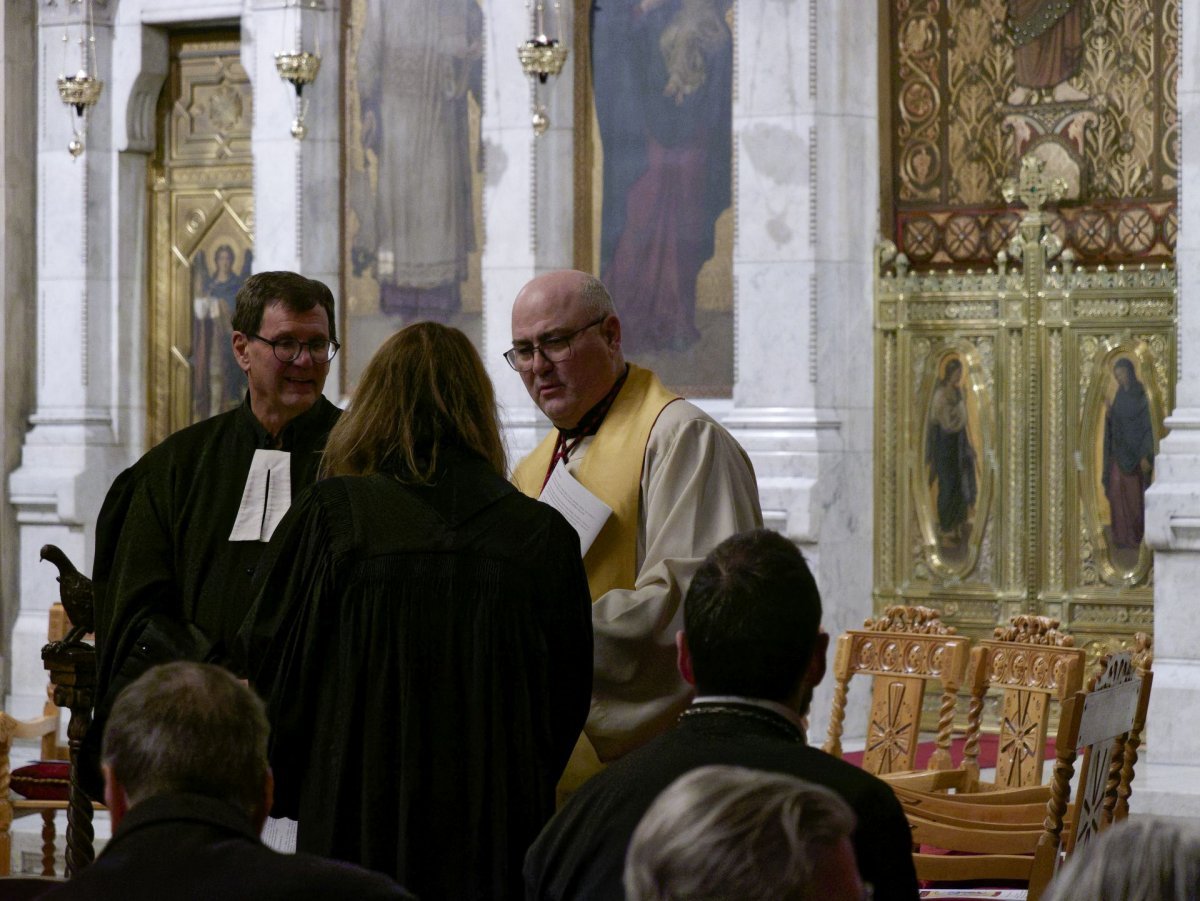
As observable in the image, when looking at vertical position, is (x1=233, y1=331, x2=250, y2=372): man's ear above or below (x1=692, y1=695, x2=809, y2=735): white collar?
above

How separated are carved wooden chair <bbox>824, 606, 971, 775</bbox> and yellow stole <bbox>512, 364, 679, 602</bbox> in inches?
99.6

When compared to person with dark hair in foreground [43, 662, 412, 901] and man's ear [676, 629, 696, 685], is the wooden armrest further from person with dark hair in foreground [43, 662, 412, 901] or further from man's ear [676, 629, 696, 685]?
person with dark hair in foreground [43, 662, 412, 901]

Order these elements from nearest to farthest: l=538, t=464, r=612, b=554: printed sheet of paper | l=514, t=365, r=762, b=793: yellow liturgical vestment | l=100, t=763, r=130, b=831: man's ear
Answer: l=100, t=763, r=130, b=831: man's ear, l=514, t=365, r=762, b=793: yellow liturgical vestment, l=538, t=464, r=612, b=554: printed sheet of paper

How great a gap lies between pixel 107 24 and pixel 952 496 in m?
6.39

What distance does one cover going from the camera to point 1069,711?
4.75 metres

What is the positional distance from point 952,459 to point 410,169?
3810 mm

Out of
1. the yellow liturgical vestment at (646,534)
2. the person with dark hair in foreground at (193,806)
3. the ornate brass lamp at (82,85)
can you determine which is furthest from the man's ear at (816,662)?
the ornate brass lamp at (82,85)

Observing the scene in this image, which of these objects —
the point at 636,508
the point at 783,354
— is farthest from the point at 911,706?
the point at 783,354

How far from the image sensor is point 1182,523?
948 centimetres

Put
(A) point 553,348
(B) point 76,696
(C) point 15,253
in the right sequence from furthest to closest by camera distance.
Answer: (C) point 15,253, (B) point 76,696, (A) point 553,348

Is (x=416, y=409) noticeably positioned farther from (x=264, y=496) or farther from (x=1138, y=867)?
(x=1138, y=867)

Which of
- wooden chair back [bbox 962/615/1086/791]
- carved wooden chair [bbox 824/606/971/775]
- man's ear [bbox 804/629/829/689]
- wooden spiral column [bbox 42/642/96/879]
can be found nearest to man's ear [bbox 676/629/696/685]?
man's ear [bbox 804/629/829/689]

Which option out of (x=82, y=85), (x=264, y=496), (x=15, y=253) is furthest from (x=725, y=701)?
(x=15, y=253)

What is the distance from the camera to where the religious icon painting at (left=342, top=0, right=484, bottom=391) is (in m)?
12.1
